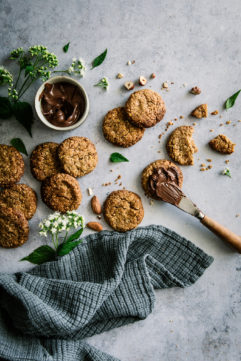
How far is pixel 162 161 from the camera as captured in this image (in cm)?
168

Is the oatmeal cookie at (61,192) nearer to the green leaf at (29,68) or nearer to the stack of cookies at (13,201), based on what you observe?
the stack of cookies at (13,201)

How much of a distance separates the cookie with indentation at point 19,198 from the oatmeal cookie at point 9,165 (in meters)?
0.04

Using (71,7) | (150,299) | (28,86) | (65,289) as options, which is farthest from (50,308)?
(71,7)

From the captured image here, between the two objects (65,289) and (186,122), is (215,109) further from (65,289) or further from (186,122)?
(65,289)

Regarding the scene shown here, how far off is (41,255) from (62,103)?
2.38 ft

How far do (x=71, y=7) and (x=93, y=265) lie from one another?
125 cm

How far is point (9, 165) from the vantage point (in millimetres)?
1620

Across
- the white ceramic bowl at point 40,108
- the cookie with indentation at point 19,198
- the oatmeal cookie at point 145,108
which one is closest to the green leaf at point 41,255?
the cookie with indentation at point 19,198

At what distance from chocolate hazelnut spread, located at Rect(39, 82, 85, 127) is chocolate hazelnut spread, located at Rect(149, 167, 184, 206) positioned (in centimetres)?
46

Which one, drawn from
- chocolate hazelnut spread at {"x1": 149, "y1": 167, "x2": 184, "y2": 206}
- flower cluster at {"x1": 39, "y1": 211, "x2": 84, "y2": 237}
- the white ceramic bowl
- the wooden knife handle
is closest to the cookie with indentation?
flower cluster at {"x1": 39, "y1": 211, "x2": 84, "y2": 237}

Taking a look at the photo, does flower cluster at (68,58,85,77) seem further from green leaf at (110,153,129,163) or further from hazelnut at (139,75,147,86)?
green leaf at (110,153,129,163)

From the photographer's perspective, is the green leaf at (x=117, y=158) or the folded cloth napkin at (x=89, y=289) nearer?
the folded cloth napkin at (x=89, y=289)

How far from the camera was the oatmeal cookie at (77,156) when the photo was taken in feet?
5.33

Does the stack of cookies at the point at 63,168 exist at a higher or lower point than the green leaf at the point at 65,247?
higher
